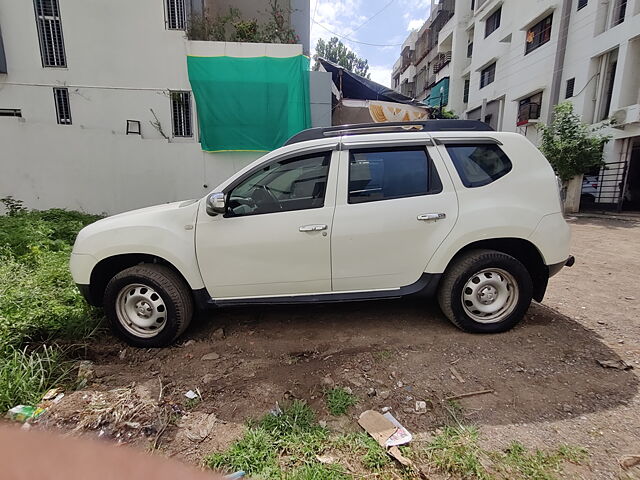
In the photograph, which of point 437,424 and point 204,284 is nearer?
point 437,424

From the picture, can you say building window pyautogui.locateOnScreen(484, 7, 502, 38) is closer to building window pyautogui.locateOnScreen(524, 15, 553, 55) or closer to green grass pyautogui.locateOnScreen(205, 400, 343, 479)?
building window pyautogui.locateOnScreen(524, 15, 553, 55)

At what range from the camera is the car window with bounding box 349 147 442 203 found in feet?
9.83

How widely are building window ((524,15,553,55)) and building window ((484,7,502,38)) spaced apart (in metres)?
3.78

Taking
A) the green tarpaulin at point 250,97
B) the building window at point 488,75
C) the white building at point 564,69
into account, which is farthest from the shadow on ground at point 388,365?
the building window at point 488,75

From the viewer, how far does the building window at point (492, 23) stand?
765 inches

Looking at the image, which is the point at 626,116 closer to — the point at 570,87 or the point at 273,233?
the point at 570,87

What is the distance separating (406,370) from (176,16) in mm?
10136

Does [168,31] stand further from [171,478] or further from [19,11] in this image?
[171,478]

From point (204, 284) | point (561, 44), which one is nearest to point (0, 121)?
point (204, 284)

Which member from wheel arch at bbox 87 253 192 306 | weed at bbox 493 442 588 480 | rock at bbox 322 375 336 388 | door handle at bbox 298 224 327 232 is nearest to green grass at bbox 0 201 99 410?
wheel arch at bbox 87 253 192 306

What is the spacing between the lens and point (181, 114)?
922 cm

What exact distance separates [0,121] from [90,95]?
2261mm

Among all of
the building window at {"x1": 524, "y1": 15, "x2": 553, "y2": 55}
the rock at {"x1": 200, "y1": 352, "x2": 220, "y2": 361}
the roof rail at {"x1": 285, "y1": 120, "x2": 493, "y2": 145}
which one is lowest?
the rock at {"x1": 200, "y1": 352, "x2": 220, "y2": 361}

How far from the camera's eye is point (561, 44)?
14133mm
